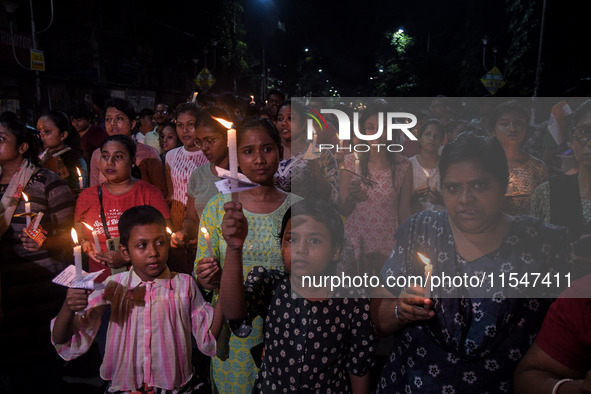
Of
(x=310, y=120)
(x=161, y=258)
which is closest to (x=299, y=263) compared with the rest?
(x=161, y=258)

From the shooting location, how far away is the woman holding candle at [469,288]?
5.61 ft

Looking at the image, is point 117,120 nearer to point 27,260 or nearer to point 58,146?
point 58,146

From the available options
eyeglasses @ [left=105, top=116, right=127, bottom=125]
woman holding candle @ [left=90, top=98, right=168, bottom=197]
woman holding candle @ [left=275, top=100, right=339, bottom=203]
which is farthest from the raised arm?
eyeglasses @ [left=105, top=116, right=127, bottom=125]

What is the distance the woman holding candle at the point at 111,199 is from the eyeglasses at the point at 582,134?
9.49ft

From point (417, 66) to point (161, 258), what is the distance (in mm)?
28759

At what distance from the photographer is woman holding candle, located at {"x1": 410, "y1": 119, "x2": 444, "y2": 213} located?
4.05m

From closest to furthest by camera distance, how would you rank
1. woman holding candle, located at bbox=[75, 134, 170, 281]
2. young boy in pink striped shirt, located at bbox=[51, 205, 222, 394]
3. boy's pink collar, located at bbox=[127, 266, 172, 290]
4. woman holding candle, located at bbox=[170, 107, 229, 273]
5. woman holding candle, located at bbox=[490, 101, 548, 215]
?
young boy in pink striped shirt, located at bbox=[51, 205, 222, 394] < boy's pink collar, located at bbox=[127, 266, 172, 290] < woman holding candle, located at bbox=[75, 134, 170, 281] < woman holding candle, located at bbox=[170, 107, 229, 273] < woman holding candle, located at bbox=[490, 101, 548, 215]

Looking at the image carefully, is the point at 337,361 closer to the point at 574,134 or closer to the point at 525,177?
the point at 574,134

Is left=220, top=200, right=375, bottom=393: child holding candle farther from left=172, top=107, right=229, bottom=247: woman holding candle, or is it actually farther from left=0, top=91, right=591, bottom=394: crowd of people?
left=172, top=107, right=229, bottom=247: woman holding candle

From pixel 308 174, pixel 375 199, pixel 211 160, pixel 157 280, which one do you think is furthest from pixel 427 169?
pixel 157 280

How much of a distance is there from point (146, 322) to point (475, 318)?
1674 millimetres

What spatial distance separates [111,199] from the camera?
10.8 ft

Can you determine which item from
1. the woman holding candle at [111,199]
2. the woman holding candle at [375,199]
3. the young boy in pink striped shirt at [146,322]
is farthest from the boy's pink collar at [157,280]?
the woman holding candle at [375,199]

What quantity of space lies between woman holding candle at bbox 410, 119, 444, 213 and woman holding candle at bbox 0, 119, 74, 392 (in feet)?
9.96
